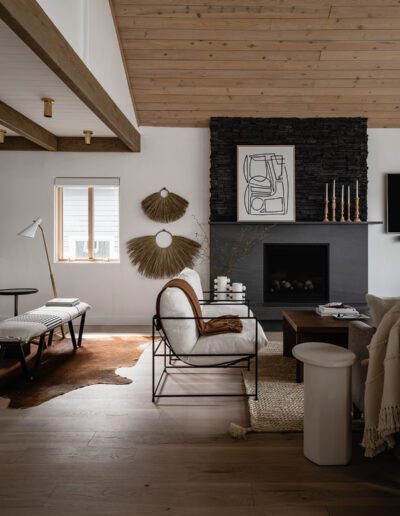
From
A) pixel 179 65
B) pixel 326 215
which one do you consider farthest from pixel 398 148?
pixel 179 65

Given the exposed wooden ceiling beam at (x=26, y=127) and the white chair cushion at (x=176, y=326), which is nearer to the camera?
the white chair cushion at (x=176, y=326)

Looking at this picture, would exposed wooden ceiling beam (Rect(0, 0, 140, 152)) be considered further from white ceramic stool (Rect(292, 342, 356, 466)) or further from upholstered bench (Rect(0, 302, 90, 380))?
white ceramic stool (Rect(292, 342, 356, 466))

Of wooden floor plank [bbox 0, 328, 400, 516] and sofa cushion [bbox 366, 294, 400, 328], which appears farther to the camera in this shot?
sofa cushion [bbox 366, 294, 400, 328]

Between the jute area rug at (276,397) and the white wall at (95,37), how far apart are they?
2817 mm

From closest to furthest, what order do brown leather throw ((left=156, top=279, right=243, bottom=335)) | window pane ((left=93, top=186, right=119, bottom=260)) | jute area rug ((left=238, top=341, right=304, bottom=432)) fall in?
jute area rug ((left=238, top=341, right=304, bottom=432))
brown leather throw ((left=156, top=279, right=243, bottom=335))
window pane ((left=93, top=186, right=119, bottom=260))

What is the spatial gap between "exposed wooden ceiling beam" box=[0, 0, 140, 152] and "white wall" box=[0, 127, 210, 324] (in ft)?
4.88

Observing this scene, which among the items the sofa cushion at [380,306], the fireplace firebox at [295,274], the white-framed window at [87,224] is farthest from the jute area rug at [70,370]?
the sofa cushion at [380,306]

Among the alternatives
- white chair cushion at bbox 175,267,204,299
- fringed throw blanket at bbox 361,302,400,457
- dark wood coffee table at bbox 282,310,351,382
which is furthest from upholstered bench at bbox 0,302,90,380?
fringed throw blanket at bbox 361,302,400,457

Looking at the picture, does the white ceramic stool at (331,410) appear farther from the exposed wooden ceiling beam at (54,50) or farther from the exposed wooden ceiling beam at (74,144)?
the exposed wooden ceiling beam at (74,144)

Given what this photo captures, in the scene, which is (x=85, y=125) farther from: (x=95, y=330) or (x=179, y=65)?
(x=95, y=330)

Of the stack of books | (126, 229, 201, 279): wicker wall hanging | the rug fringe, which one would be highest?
(126, 229, 201, 279): wicker wall hanging

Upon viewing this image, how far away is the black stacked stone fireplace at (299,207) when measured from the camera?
538cm

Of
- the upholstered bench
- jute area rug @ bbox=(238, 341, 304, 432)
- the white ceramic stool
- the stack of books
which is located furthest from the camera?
the stack of books

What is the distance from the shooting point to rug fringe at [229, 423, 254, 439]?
239 centimetres
